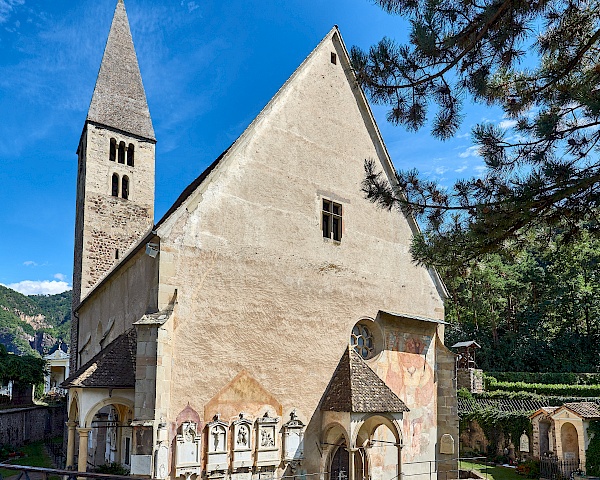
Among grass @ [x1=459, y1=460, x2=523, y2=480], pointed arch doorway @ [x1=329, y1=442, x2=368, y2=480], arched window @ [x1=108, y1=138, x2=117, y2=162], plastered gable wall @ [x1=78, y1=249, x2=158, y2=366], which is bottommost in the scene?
grass @ [x1=459, y1=460, x2=523, y2=480]

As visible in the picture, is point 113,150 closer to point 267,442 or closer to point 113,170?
point 113,170

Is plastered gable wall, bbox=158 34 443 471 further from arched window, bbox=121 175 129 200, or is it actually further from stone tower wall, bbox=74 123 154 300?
arched window, bbox=121 175 129 200

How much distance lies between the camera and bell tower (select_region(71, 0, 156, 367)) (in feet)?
89.5

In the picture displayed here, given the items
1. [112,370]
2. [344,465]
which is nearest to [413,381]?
[344,465]

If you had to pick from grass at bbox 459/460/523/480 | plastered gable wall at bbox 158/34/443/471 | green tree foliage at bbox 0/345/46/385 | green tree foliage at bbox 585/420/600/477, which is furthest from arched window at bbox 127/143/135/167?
green tree foliage at bbox 585/420/600/477

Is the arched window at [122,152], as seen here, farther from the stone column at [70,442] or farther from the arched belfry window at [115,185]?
the stone column at [70,442]

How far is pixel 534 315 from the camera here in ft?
168

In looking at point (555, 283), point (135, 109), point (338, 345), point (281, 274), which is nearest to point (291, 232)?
point (281, 274)

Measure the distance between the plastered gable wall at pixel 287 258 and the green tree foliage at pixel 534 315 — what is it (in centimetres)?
3227

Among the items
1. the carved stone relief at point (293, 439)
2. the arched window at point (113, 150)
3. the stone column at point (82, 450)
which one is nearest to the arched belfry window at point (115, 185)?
the arched window at point (113, 150)

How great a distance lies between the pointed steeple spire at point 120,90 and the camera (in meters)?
29.2

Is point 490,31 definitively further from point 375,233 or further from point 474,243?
point 375,233

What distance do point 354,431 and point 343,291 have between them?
163 inches

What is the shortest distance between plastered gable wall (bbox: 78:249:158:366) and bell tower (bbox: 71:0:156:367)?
322cm
